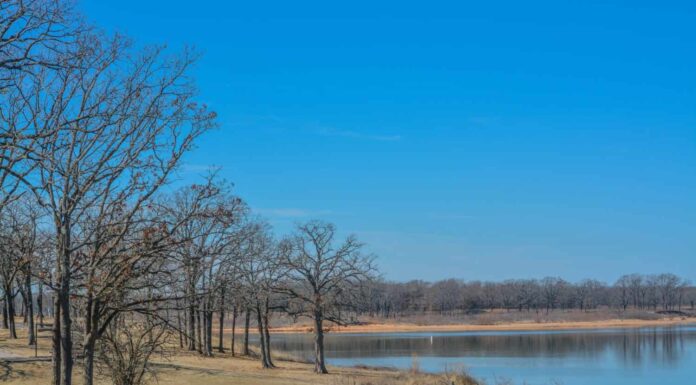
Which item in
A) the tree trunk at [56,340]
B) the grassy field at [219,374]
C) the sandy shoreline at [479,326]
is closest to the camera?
the tree trunk at [56,340]

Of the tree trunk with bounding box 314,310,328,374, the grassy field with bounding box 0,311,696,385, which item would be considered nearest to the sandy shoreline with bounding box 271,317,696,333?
the grassy field with bounding box 0,311,696,385

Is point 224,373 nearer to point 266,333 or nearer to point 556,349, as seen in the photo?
point 266,333

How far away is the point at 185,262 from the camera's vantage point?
12070 millimetres

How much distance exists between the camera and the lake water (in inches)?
1548

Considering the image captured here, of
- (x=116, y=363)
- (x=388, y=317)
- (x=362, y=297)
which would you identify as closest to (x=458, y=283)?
(x=388, y=317)

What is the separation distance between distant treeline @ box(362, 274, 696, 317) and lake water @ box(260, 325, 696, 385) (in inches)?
3068

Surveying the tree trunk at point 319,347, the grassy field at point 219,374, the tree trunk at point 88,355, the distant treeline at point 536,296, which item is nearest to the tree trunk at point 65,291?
the tree trunk at point 88,355

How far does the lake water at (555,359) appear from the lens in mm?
39312

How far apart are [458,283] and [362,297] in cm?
14389

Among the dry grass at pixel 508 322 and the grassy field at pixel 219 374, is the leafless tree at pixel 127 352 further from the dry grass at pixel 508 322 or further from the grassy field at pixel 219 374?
the dry grass at pixel 508 322

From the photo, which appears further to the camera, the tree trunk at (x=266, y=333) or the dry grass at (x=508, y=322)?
the dry grass at (x=508, y=322)

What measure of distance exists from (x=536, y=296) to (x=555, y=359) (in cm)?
11094

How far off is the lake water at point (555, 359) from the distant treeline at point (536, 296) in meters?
77.9

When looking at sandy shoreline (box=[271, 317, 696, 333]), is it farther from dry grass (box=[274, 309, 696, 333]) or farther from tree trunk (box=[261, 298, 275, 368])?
tree trunk (box=[261, 298, 275, 368])
